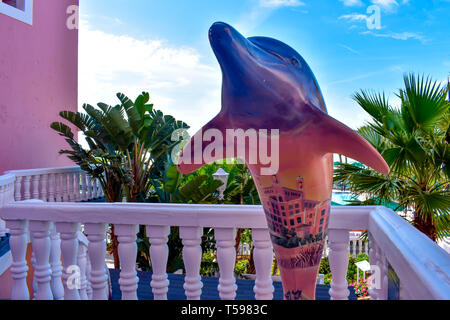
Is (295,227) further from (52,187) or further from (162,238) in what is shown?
(52,187)

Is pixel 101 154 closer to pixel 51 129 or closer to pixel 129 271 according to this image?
pixel 51 129

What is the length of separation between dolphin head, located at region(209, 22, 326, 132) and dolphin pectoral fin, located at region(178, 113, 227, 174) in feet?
0.13

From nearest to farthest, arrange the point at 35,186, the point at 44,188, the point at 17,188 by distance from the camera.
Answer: the point at 17,188 < the point at 35,186 < the point at 44,188

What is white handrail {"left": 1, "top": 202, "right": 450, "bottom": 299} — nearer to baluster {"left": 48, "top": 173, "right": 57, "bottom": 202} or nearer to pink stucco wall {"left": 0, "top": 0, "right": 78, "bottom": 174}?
baluster {"left": 48, "top": 173, "right": 57, "bottom": 202}

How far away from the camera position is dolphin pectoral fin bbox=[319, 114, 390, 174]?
2.06 feet

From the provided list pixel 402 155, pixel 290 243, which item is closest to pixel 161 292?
pixel 290 243

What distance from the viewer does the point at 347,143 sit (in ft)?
2.08

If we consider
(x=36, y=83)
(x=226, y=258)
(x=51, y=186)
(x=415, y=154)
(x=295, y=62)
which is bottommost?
(x=51, y=186)

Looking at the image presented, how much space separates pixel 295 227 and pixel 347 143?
0.65 feet

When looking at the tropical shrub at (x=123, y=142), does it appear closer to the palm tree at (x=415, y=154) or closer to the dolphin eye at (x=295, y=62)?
the palm tree at (x=415, y=154)

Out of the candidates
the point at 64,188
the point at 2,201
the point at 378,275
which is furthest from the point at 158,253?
the point at 64,188

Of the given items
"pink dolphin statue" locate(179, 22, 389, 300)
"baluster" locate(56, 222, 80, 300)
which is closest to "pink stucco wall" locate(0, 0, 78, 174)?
"baluster" locate(56, 222, 80, 300)

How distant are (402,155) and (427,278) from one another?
3081 mm
